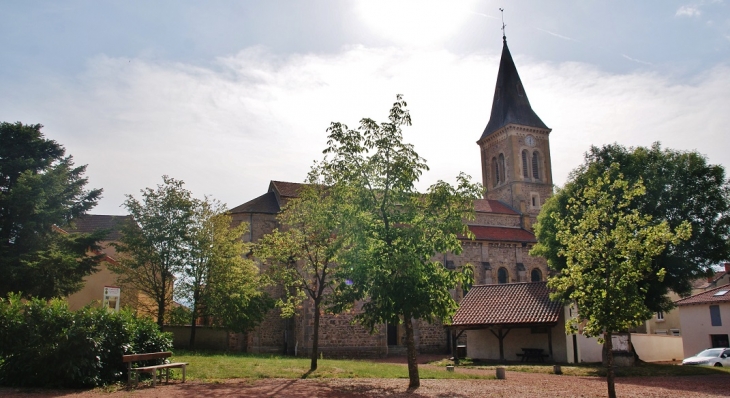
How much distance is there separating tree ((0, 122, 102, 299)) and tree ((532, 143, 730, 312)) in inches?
776

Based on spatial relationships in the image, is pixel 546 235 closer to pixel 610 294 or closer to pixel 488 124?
pixel 610 294

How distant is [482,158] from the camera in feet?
172

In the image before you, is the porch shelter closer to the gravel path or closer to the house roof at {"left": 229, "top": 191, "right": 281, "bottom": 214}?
the gravel path

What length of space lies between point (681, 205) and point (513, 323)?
28.9 feet

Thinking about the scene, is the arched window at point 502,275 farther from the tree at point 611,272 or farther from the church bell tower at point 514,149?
the tree at point 611,272

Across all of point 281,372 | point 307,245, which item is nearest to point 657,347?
point 307,245

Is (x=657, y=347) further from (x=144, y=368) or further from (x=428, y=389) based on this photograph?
(x=144, y=368)

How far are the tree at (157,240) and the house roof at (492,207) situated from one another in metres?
22.9

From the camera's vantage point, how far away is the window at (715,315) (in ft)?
111

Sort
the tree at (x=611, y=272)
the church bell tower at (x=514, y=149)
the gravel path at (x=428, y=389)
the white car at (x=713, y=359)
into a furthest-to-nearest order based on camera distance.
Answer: the church bell tower at (x=514, y=149), the white car at (x=713, y=359), the tree at (x=611, y=272), the gravel path at (x=428, y=389)

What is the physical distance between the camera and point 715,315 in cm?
3412

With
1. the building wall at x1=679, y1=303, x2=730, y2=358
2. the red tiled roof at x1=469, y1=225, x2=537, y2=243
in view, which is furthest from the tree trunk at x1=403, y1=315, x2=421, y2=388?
the building wall at x1=679, y1=303, x2=730, y2=358

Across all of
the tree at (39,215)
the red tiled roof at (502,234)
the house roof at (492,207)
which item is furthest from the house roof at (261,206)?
the house roof at (492,207)

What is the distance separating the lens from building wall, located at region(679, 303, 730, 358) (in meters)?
33.6
